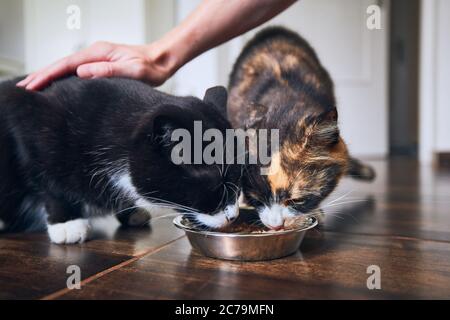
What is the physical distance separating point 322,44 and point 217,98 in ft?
7.93

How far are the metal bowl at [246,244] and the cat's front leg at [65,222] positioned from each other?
0.99 feet

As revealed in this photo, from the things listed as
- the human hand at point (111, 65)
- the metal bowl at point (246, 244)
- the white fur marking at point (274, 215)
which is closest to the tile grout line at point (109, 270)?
the metal bowl at point (246, 244)

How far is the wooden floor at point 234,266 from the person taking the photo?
68 centimetres

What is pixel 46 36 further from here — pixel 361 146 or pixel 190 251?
pixel 361 146

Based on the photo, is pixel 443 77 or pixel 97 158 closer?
pixel 97 158

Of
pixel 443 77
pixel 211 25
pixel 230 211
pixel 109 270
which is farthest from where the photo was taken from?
pixel 443 77

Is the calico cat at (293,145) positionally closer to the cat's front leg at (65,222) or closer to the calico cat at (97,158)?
the calico cat at (97,158)

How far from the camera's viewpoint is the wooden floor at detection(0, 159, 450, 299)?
2.22 feet

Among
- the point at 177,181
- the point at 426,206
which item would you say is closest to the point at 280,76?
the point at 426,206

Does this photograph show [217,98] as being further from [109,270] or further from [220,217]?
[109,270]

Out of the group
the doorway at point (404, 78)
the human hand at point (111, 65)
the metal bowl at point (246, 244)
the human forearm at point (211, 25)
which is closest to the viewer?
the metal bowl at point (246, 244)

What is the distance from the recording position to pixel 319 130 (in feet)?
3.55

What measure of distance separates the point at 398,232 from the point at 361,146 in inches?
93.4

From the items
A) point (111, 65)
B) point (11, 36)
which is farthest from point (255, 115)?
point (11, 36)
